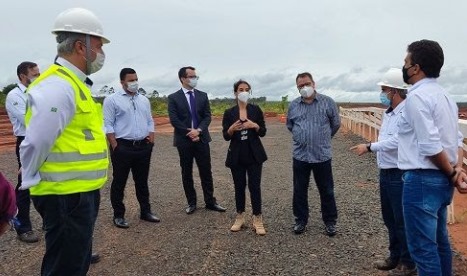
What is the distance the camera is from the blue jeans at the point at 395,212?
4.08 meters

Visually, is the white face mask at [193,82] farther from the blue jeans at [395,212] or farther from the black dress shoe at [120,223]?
the blue jeans at [395,212]

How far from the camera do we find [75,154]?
8.86 feet

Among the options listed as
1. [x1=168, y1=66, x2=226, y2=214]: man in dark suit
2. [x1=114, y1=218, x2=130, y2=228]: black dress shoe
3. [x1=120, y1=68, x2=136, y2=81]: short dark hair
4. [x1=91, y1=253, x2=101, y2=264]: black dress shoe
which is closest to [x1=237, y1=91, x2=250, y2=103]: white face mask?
[x1=168, y1=66, x2=226, y2=214]: man in dark suit

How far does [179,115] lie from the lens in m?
6.81

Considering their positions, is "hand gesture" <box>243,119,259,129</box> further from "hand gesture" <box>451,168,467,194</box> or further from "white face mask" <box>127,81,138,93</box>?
"hand gesture" <box>451,168,467,194</box>

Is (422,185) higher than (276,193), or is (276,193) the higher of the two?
(422,185)

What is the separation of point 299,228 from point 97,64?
139 inches

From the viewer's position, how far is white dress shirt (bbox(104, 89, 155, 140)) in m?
6.09

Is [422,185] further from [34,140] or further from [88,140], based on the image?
[34,140]

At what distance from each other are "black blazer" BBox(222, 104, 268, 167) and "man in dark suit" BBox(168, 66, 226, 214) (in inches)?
34.8

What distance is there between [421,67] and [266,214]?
156 inches

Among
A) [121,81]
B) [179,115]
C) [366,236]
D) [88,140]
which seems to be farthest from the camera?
[179,115]

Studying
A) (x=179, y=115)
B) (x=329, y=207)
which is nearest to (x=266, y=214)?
(x=329, y=207)

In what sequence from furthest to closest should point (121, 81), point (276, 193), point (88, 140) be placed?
point (276, 193), point (121, 81), point (88, 140)
